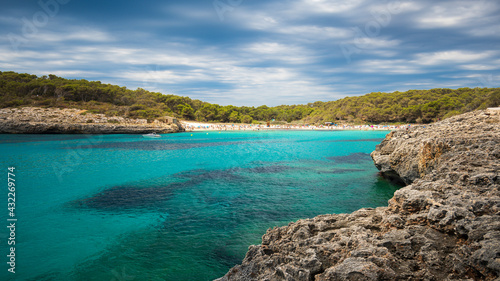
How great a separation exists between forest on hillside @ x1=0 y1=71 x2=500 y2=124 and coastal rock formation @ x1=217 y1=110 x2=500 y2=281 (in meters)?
66.7

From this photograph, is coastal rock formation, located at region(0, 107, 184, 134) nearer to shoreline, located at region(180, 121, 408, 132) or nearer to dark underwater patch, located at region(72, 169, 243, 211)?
shoreline, located at region(180, 121, 408, 132)

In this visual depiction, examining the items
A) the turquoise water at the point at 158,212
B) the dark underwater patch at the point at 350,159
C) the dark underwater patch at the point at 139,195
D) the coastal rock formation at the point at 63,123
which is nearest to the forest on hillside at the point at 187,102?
the coastal rock formation at the point at 63,123

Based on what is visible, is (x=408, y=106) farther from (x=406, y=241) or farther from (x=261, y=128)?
(x=406, y=241)

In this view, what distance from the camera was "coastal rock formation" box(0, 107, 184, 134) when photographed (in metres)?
59.8

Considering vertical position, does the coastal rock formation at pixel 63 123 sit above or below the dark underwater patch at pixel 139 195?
above

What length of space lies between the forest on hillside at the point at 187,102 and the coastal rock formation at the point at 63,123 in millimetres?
5520

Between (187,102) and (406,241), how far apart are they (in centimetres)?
12368

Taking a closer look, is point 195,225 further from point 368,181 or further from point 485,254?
point 368,181

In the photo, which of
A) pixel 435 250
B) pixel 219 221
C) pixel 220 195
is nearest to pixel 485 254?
pixel 435 250

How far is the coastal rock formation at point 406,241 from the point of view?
11.6 feet

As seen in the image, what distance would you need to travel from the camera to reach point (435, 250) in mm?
3779

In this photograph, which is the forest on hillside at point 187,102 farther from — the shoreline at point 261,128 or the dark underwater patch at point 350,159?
the dark underwater patch at point 350,159

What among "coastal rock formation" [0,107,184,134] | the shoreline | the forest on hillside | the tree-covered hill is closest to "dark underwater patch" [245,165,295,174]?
the forest on hillside

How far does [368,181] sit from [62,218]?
16.9 metres
